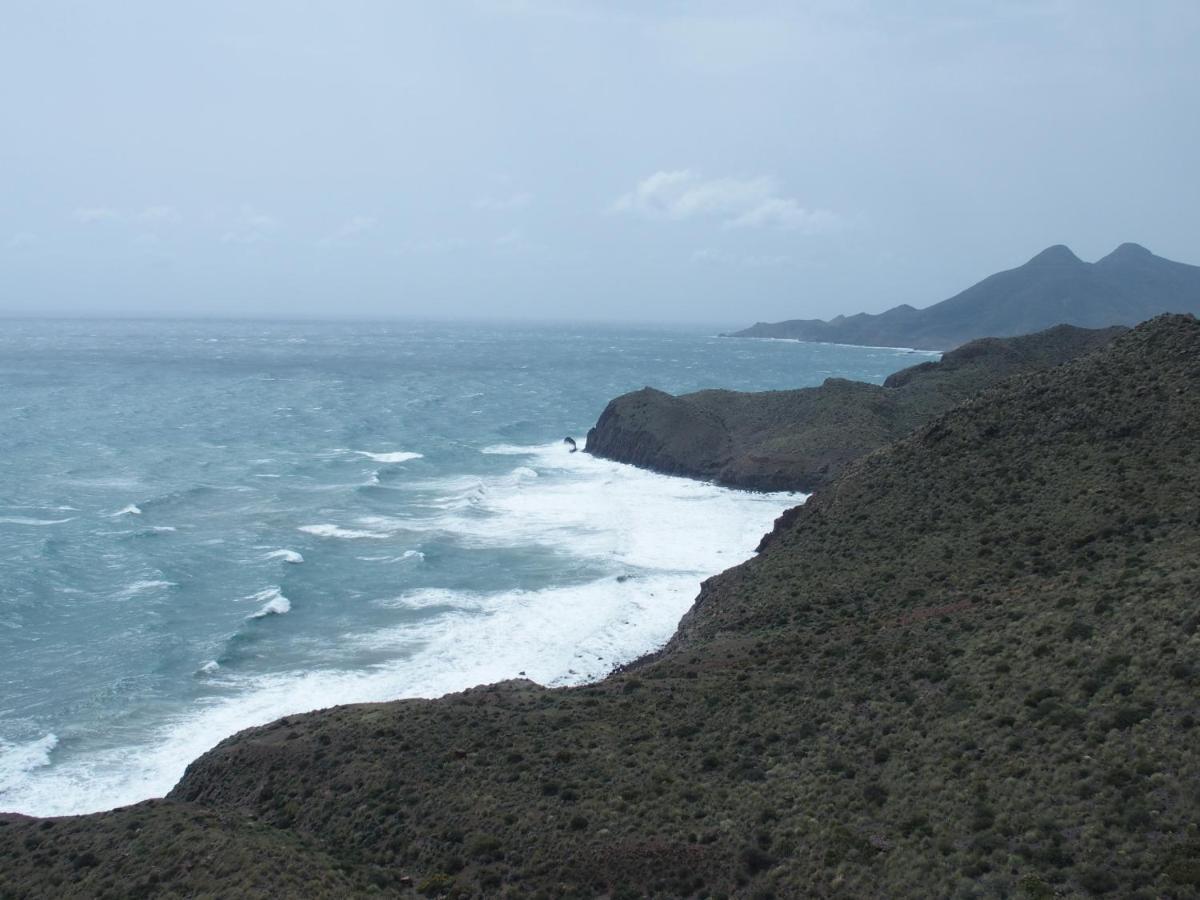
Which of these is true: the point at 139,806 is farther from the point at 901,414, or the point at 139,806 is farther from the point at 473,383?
the point at 473,383

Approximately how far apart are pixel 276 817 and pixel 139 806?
3.58m

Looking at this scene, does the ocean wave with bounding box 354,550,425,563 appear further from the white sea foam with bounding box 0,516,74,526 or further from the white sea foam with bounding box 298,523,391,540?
the white sea foam with bounding box 0,516,74,526

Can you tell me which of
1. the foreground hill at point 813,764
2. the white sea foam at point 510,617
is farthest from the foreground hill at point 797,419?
the foreground hill at point 813,764

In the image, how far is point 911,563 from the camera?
123 ft

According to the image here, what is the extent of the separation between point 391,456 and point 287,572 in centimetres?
3844

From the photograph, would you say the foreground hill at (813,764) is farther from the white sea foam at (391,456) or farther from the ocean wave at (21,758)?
the white sea foam at (391,456)

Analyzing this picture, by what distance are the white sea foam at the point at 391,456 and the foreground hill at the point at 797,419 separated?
711 inches

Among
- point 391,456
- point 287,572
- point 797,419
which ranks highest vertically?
point 797,419

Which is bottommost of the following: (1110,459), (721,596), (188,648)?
(188,648)

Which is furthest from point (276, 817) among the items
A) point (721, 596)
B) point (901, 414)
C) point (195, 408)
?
point (195, 408)

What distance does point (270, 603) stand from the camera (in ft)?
152

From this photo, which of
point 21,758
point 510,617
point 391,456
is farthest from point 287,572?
point 391,456

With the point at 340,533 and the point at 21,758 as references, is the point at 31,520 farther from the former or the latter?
the point at 21,758

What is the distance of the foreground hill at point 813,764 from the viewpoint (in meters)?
19.3
